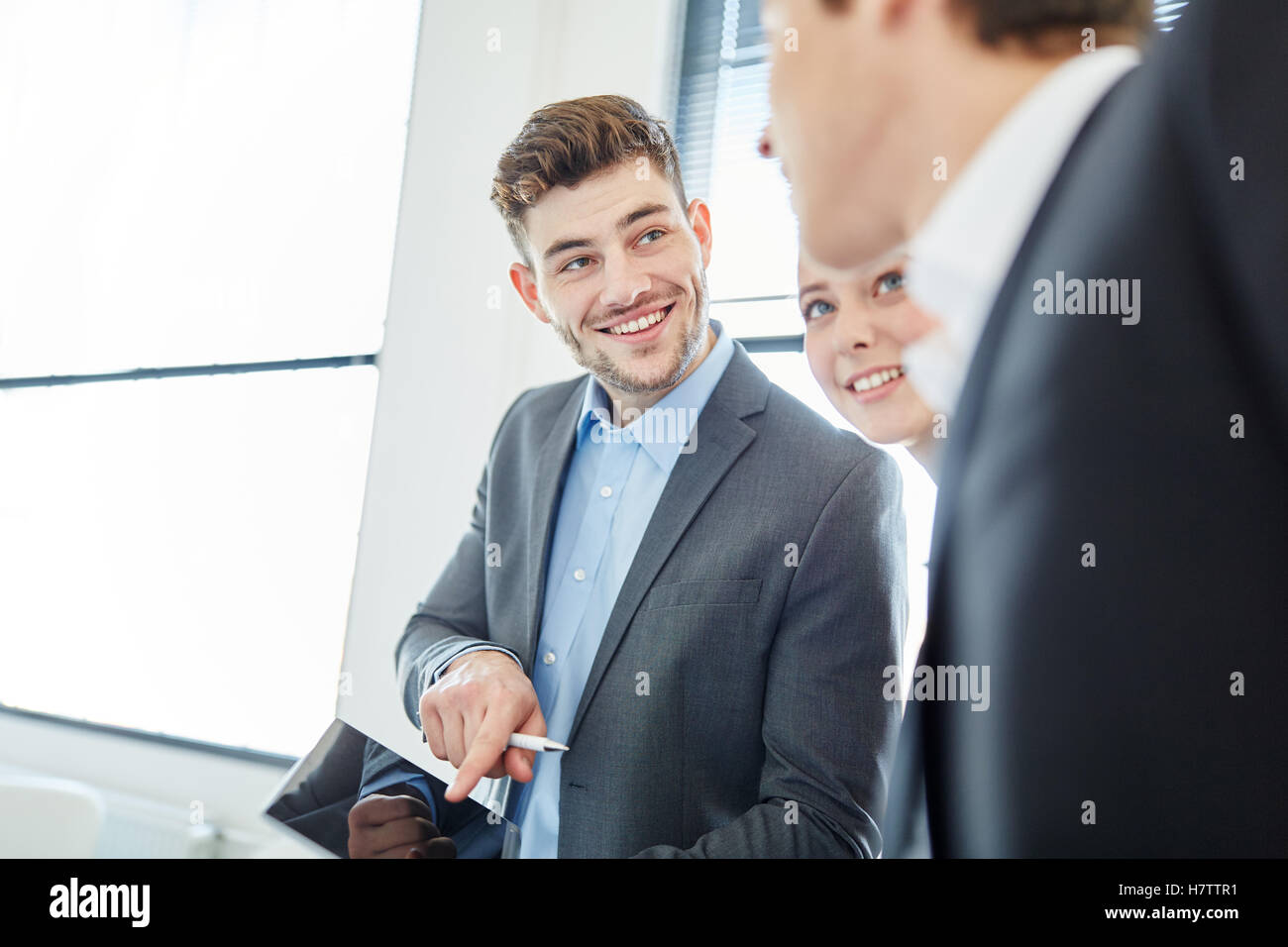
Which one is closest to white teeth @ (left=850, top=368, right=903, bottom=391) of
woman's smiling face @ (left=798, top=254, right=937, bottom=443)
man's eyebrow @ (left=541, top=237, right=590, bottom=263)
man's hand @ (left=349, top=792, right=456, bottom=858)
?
woman's smiling face @ (left=798, top=254, right=937, bottom=443)

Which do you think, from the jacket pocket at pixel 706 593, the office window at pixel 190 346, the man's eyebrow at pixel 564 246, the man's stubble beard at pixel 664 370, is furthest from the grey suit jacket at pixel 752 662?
the office window at pixel 190 346

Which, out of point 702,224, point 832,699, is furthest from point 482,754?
point 702,224

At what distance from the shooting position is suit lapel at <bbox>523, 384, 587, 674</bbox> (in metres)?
1.21

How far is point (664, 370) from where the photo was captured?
122 centimetres

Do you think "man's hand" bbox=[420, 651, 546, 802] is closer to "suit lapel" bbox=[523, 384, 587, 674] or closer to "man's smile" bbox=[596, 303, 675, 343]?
"suit lapel" bbox=[523, 384, 587, 674]

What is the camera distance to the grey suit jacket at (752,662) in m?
1.02

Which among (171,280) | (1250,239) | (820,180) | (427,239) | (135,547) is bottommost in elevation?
(1250,239)

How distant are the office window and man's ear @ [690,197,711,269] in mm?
1040

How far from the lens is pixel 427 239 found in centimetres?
188

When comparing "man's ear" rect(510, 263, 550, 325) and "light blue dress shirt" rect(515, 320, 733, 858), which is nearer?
"light blue dress shirt" rect(515, 320, 733, 858)

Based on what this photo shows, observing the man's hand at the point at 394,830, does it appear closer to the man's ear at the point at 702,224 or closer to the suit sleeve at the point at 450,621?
the suit sleeve at the point at 450,621
